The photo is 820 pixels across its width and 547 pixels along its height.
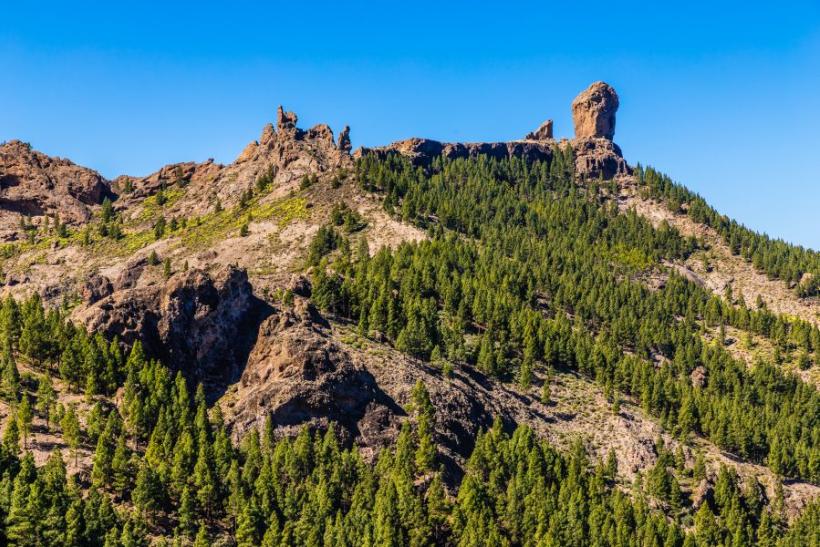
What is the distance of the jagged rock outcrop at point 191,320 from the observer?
14388cm

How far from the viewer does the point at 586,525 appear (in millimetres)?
122562

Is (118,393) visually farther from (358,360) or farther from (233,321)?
(358,360)

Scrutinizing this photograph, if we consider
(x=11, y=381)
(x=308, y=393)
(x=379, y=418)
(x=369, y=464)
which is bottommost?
(x=369, y=464)

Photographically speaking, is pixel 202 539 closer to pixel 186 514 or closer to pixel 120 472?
pixel 186 514

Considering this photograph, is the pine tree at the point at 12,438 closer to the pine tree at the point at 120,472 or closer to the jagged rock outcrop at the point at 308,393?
the pine tree at the point at 120,472

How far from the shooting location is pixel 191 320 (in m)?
150

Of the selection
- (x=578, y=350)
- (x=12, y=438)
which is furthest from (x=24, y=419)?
(x=578, y=350)

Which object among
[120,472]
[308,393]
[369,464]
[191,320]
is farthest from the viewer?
[191,320]

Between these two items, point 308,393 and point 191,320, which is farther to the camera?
point 191,320

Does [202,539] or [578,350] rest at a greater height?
[578,350]

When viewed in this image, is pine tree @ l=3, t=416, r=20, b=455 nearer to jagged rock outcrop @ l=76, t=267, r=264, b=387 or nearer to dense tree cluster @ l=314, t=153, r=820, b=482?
jagged rock outcrop @ l=76, t=267, r=264, b=387

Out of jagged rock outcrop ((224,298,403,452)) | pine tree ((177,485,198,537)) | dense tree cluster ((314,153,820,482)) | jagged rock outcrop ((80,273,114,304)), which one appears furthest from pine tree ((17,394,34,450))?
dense tree cluster ((314,153,820,482))

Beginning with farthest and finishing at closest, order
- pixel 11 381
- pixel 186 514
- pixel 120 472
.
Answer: pixel 11 381
pixel 120 472
pixel 186 514

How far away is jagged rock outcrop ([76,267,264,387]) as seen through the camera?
14388cm
